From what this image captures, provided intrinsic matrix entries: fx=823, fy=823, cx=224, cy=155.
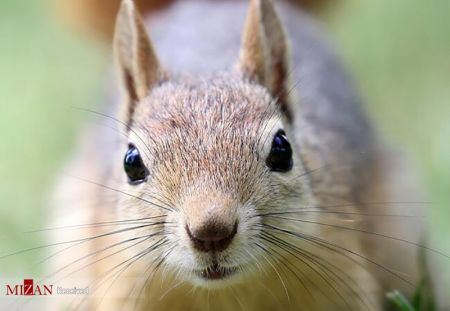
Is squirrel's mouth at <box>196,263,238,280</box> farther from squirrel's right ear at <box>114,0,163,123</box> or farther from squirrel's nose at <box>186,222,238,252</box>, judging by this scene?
squirrel's right ear at <box>114,0,163,123</box>

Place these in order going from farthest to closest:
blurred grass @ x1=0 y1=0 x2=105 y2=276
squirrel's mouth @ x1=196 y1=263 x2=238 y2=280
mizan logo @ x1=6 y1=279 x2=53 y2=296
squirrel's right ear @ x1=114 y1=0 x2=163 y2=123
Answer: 1. blurred grass @ x1=0 y1=0 x2=105 y2=276
2. mizan logo @ x1=6 y1=279 x2=53 y2=296
3. squirrel's right ear @ x1=114 y1=0 x2=163 y2=123
4. squirrel's mouth @ x1=196 y1=263 x2=238 y2=280

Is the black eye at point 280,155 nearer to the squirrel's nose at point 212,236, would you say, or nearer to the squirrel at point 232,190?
the squirrel at point 232,190

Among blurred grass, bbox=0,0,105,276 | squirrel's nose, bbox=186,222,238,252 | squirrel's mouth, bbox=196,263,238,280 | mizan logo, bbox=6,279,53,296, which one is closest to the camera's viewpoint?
squirrel's nose, bbox=186,222,238,252

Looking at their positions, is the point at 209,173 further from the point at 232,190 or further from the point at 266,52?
the point at 266,52

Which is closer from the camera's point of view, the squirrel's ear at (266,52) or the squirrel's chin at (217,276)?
the squirrel's chin at (217,276)

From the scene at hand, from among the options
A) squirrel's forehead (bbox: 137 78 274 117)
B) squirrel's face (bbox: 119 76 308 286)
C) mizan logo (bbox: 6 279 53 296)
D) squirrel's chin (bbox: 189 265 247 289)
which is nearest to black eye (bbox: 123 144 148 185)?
squirrel's face (bbox: 119 76 308 286)

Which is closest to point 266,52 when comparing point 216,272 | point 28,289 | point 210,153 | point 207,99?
point 207,99

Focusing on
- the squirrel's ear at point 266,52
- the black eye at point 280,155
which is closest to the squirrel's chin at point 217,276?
the black eye at point 280,155
